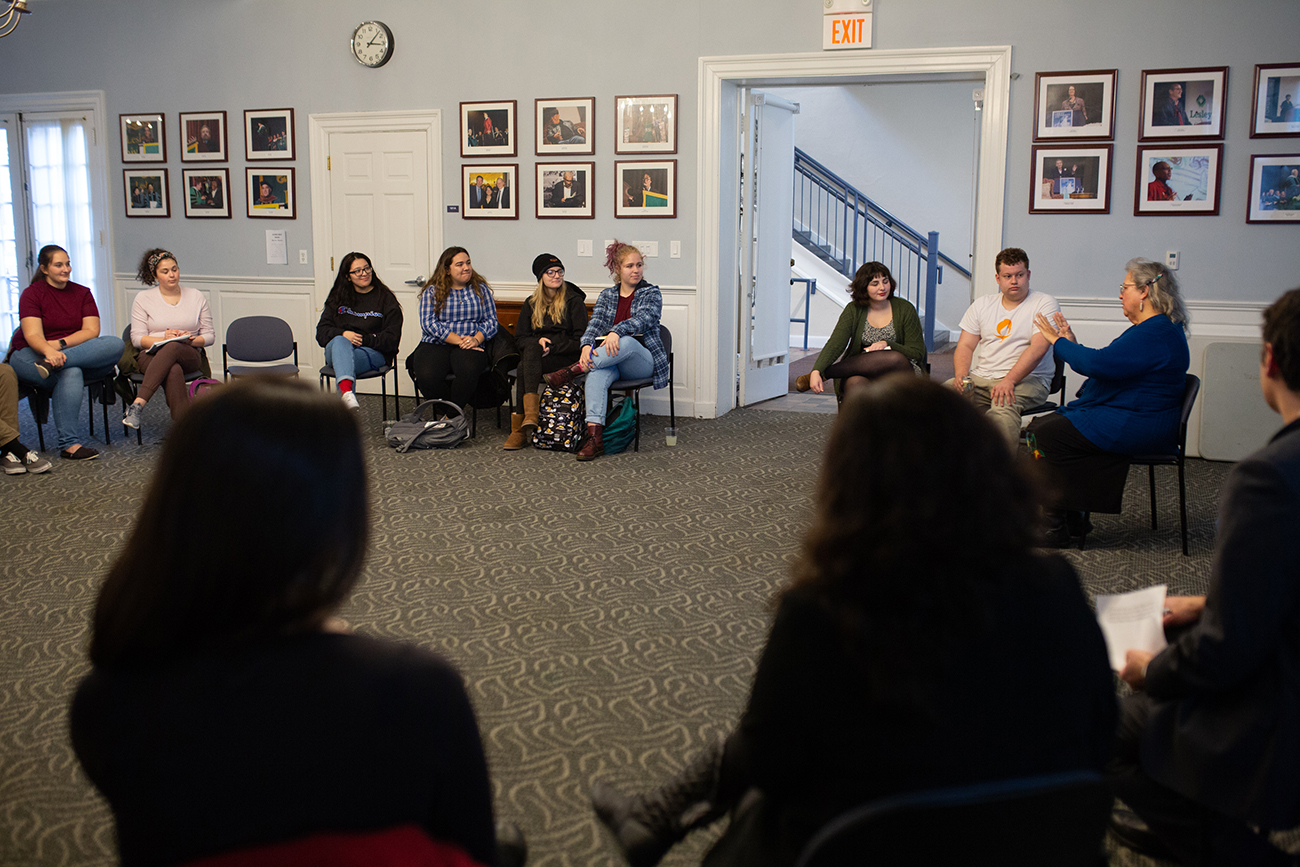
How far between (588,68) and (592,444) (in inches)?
109

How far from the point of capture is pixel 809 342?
39.3 ft

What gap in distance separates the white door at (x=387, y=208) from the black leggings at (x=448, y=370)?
143 cm

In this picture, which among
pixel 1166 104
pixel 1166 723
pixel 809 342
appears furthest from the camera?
pixel 809 342

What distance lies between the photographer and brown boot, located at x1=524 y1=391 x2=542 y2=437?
6.30 m

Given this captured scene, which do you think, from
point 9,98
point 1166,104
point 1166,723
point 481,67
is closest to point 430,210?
point 481,67

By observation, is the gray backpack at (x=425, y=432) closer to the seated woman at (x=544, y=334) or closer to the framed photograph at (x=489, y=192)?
the seated woman at (x=544, y=334)

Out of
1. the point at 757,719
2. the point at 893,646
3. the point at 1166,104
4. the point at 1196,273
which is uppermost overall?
the point at 1166,104

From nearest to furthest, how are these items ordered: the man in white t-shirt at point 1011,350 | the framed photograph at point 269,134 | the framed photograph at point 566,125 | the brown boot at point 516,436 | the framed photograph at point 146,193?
the man in white t-shirt at point 1011,350, the brown boot at point 516,436, the framed photograph at point 566,125, the framed photograph at point 269,134, the framed photograph at point 146,193

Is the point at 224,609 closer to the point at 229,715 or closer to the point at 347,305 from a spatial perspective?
the point at 229,715

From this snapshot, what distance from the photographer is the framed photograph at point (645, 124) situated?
271 inches

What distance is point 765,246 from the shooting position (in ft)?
24.9

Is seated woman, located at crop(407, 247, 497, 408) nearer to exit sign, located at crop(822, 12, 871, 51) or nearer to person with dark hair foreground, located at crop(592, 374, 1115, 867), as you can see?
exit sign, located at crop(822, 12, 871, 51)

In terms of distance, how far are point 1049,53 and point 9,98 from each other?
8.06m

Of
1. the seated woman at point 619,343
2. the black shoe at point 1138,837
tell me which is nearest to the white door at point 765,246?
the seated woman at point 619,343
